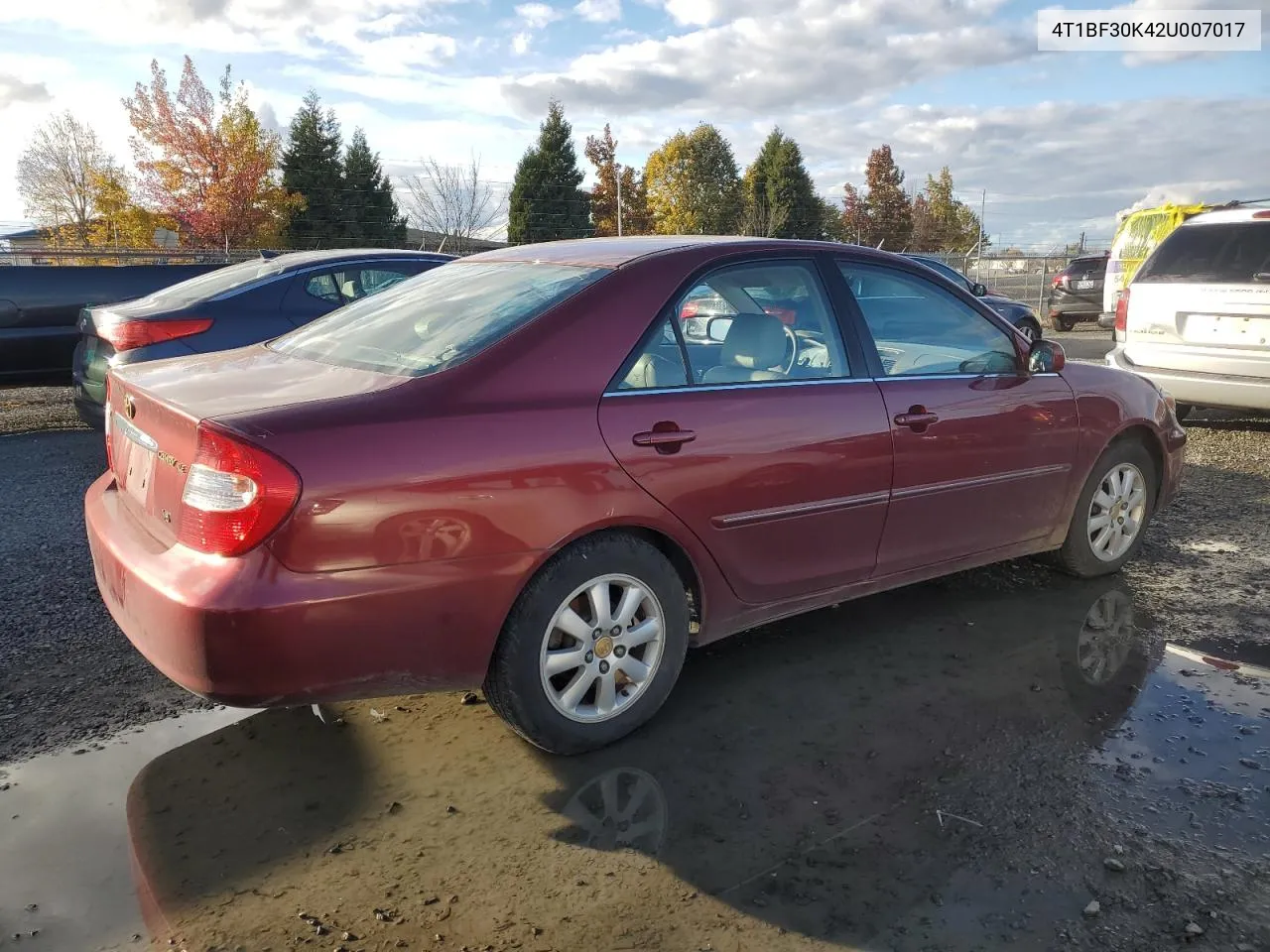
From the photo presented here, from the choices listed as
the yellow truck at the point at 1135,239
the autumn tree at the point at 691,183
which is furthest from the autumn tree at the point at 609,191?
the yellow truck at the point at 1135,239

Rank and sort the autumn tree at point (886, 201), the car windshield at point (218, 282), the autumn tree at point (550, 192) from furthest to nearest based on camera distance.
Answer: the autumn tree at point (886, 201), the autumn tree at point (550, 192), the car windshield at point (218, 282)

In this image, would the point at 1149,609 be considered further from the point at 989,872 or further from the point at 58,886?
the point at 58,886

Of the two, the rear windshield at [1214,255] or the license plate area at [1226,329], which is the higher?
the rear windshield at [1214,255]

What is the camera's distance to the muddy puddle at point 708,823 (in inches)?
90.9

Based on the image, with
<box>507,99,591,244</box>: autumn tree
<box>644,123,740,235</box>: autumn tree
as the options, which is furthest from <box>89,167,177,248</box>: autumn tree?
<box>644,123,740,235</box>: autumn tree

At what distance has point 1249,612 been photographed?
4293 millimetres

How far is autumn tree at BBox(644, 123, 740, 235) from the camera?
4900 cm

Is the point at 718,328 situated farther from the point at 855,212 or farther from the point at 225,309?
the point at 855,212

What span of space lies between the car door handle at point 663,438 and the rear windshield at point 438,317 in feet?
1.64

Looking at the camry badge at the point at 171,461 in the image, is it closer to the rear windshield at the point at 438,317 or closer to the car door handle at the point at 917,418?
the rear windshield at the point at 438,317

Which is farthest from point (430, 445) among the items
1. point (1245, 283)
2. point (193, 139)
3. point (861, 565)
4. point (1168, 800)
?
point (193, 139)

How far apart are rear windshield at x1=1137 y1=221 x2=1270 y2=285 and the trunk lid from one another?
23.2 feet

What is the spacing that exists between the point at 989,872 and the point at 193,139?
39.0 metres

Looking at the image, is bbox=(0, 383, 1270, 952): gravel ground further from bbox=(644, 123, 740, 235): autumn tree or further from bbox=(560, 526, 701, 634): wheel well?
bbox=(644, 123, 740, 235): autumn tree
